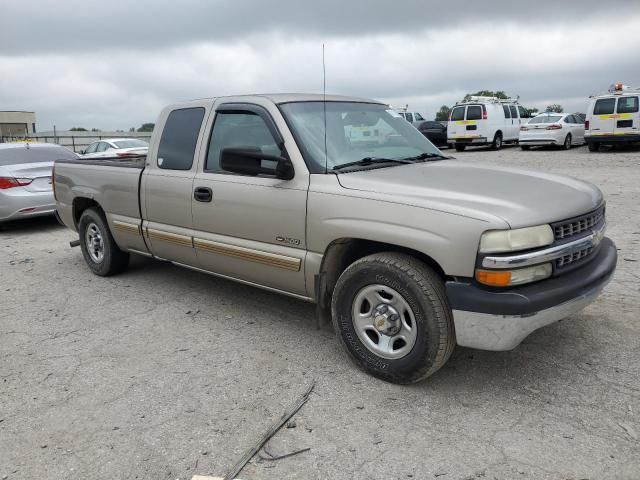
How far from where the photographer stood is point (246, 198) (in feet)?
13.2

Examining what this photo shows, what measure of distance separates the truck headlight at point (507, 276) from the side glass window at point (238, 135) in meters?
1.72

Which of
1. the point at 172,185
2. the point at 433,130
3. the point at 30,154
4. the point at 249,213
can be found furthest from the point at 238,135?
the point at 433,130

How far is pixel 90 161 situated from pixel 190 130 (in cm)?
207

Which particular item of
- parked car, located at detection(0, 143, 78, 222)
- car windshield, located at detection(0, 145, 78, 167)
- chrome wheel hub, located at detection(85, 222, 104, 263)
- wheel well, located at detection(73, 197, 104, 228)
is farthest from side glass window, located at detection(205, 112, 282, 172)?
car windshield, located at detection(0, 145, 78, 167)

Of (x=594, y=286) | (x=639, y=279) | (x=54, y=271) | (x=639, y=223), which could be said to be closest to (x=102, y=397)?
(x=594, y=286)

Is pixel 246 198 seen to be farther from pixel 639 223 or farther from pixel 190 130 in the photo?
pixel 639 223

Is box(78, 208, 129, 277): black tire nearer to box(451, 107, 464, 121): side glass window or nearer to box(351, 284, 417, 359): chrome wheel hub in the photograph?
box(351, 284, 417, 359): chrome wheel hub

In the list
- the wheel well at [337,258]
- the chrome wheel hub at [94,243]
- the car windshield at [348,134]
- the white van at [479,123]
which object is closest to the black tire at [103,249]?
the chrome wheel hub at [94,243]

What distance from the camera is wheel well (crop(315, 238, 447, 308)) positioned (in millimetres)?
3582

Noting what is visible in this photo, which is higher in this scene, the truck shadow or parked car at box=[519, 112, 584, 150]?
parked car at box=[519, 112, 584, 150]

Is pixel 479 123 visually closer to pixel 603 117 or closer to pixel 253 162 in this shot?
pixel 603 117

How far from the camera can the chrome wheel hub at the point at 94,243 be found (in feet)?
19.5

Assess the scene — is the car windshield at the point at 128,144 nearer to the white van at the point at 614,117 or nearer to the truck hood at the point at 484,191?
the white van at the point at 614,117

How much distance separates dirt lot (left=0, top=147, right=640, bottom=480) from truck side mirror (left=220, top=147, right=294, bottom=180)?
4.14ft
